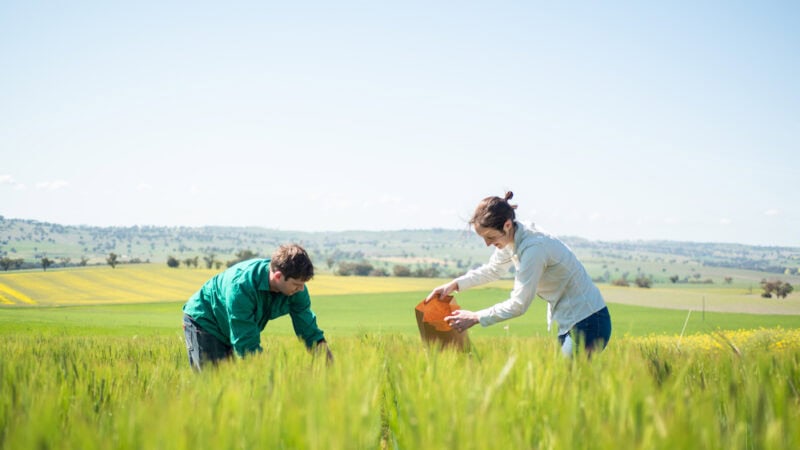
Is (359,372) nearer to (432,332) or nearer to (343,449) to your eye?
(343,449)

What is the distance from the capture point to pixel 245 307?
4777 millimetres

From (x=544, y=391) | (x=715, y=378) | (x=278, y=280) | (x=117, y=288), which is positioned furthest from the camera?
(x=117, y=288)

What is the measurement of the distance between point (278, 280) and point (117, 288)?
6713 cm

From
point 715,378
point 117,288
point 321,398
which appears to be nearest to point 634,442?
point 321,398

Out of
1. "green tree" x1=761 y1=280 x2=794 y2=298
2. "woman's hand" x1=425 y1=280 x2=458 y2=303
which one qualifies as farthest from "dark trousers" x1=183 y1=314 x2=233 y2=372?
"green tree" x1=761 y1=280 x2=794 y2=298

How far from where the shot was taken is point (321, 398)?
170 cm

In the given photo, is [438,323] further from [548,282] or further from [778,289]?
[778,289]

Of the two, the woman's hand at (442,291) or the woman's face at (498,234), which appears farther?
the woman's hand at (442,291)

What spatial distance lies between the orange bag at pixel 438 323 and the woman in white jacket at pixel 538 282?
96mm

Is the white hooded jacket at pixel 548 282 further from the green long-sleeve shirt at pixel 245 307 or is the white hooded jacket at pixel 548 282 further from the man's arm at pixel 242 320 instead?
the man's arm at pixel 242 320

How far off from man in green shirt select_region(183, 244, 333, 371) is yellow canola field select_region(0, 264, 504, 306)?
53225 millimetres

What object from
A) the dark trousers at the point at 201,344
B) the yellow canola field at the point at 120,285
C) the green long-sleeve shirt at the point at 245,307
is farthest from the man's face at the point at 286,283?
the yellow canola field at the point at 120,285

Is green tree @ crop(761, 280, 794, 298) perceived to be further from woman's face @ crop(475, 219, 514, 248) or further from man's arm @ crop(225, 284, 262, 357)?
man's arm @ crop(225, 284, 262, 357)

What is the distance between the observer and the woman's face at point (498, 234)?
5195 mm
